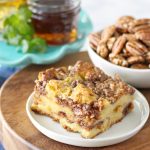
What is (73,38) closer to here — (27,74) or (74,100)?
(27,74)

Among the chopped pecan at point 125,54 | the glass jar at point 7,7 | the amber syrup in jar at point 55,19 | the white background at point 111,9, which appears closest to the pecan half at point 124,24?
the chopped pecan at point 125,54

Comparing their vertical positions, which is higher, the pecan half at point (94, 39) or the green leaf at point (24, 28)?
the pecan half at point (94, 39)

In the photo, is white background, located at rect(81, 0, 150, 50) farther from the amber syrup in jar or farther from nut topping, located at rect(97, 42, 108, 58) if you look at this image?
nut topping, located at rect(97, 42, 108, 58)

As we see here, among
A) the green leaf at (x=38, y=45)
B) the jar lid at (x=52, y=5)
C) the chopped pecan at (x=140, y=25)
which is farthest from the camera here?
the jar lid at (x=52, y=5)

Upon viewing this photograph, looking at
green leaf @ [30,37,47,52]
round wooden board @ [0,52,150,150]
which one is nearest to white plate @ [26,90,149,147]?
round wooden board @ [0,52,150,150]

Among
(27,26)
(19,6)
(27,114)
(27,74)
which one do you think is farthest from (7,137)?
(19,6)

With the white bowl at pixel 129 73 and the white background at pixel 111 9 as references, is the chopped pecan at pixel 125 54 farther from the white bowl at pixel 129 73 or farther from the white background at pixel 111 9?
the white background at pixel 111 9
